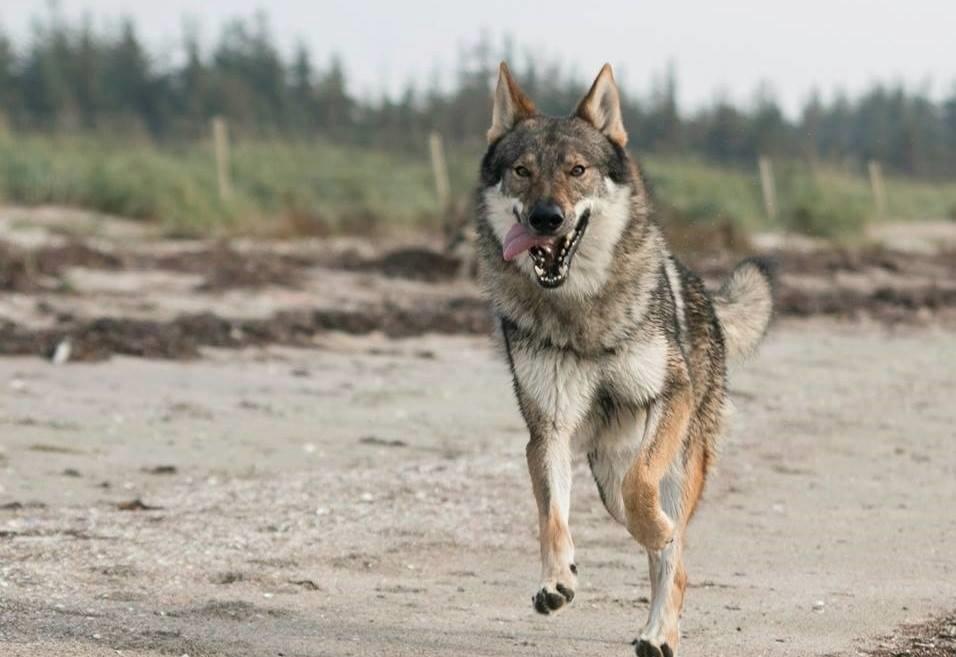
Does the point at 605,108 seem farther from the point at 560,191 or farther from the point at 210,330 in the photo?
the point at 210,330

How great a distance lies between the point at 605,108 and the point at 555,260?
0.79 metres

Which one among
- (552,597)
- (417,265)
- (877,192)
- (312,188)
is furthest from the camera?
(877,192)

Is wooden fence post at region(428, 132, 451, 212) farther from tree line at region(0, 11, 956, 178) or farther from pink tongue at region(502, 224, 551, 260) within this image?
pink tongue at region(502, 224, 551, 260)

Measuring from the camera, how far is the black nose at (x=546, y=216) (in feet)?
17.0

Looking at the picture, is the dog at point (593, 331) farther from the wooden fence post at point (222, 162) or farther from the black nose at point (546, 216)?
the wooden fence post at point (222, 162)

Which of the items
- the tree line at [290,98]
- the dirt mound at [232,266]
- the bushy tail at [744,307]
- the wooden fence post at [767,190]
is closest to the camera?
the bushy tail at [744,307]

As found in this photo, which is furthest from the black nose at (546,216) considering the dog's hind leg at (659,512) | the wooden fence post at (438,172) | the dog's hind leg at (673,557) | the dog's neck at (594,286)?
the wooden fence post at (438,172)

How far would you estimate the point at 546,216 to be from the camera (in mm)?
5195

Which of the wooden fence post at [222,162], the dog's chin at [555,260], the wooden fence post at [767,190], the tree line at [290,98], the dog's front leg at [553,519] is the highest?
the dog's chin at [555,260]

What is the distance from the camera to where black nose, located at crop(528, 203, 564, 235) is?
5191 mm

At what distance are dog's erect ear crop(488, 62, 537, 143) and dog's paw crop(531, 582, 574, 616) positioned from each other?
175cm

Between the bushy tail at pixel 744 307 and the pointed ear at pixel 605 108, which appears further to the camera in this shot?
the bushy tail at pixel 744 307

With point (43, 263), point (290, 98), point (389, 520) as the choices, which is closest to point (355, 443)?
point (389, 520)

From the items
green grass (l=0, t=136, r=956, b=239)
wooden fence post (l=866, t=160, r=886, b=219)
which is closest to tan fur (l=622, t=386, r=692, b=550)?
green grass (l=0, t=136, r=956, b=239)
